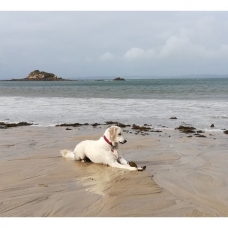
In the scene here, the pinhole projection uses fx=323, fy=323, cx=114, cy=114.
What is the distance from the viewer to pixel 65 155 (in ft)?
27.5

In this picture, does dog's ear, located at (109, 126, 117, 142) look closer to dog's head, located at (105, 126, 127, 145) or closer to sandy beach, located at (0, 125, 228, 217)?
dog's head, located at (105, 126, 127, 145)

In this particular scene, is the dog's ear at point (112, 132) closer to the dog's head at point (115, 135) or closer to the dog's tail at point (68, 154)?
the dog's head at point (115, 135)

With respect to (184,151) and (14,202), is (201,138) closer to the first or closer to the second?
(184,151)

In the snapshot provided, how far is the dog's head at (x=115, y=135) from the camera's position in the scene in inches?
291

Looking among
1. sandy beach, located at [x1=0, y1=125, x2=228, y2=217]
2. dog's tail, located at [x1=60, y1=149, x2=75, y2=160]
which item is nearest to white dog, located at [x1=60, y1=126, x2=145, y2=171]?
sandy beach, located at [x1=0, y1=125, x2=228, y2=217]

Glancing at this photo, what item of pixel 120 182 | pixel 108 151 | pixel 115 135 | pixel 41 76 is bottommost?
pixel 120 182

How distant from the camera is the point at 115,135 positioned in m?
7.44

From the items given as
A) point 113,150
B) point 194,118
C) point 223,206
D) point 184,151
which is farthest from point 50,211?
point 194,118

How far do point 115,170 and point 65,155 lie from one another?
182 centimetres

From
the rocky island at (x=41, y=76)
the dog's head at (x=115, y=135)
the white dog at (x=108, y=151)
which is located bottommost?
the white dog at (x=108, y=151)

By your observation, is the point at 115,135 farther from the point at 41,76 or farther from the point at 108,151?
the point at 41,76

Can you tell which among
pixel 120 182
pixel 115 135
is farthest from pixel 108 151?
pixel 120 182

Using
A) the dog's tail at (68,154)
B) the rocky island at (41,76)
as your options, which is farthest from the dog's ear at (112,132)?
the rocky island at (41,76)

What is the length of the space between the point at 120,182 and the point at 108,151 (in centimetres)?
143
